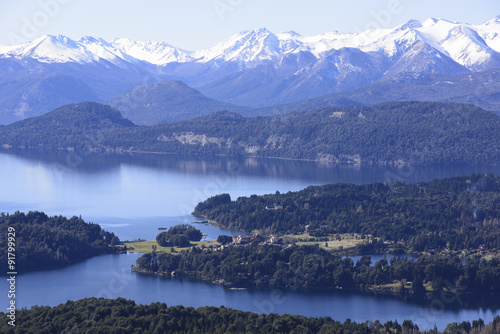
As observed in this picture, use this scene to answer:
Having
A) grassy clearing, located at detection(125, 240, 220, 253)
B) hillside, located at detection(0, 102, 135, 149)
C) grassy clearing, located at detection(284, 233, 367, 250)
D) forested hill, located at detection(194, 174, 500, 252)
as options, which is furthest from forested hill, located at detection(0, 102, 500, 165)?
grassy clearing, located at detection(125, 240, 220, 253)

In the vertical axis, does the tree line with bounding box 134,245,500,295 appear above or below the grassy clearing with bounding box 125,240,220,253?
below

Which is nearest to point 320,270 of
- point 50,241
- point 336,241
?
point 336,241

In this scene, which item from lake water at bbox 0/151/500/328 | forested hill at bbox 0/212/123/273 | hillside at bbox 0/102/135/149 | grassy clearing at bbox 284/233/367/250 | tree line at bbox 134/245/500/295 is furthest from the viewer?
hillside at bbox 0/102/135/149

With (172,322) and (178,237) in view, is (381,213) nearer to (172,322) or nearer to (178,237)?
(178,237)

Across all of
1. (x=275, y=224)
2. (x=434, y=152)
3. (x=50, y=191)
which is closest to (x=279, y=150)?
(x=434, y=152)

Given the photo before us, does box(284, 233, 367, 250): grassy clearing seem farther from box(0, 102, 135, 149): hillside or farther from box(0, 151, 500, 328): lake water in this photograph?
box(0, 102, 135, 149): hillside

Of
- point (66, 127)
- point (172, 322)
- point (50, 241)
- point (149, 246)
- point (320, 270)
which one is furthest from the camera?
point (66, 127)

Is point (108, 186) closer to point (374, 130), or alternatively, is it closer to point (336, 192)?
point (336, 192)

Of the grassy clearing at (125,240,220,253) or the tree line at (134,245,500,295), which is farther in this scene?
the grassy clearing at (125,240,220,253)
